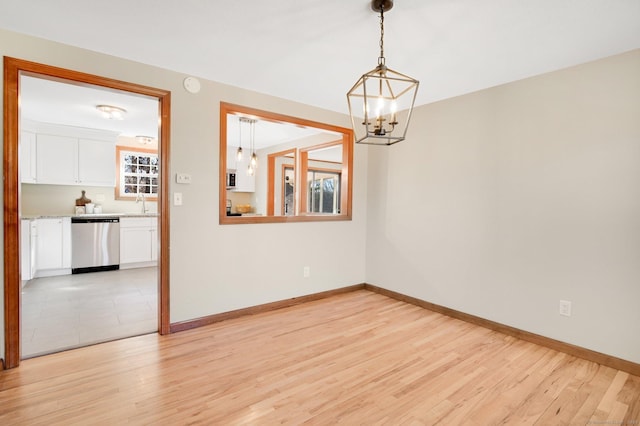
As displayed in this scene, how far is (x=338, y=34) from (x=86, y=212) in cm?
565

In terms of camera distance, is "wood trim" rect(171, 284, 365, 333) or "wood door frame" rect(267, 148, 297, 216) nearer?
"wood trim" rect(171, 284, 365, 333)

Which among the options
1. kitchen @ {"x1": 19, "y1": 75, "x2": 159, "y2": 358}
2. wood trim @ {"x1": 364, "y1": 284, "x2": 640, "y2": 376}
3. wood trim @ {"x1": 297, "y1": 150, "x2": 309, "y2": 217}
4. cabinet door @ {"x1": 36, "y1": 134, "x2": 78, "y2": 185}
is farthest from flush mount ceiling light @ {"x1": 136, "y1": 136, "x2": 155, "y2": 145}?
wood trim @ {"x1": 364, "y1": 284, "x2": 640, "y2": 376}

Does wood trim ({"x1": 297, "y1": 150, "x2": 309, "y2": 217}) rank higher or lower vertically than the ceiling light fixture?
lower

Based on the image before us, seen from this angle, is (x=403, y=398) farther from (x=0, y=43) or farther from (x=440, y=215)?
(x=0, y=43)

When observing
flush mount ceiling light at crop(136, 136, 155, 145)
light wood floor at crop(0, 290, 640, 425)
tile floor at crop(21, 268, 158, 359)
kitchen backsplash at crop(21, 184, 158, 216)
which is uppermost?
flush mount ceiling light at crop(136, 136, 155, 145)

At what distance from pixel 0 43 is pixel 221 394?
279 centimetres

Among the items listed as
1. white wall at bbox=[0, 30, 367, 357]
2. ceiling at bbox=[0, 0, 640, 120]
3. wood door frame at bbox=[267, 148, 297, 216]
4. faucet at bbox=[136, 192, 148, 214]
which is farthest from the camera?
wood door frame at bbox=[267, 148, 297, 216]

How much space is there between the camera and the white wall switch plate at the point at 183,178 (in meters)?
2.79

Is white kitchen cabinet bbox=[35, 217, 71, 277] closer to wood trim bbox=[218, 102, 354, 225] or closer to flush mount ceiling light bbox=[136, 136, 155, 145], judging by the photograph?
flush mount ceiling light bbox=[136, 136, 155, 145]

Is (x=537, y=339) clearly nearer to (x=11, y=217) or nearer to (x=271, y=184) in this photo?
(x=11, y=217)

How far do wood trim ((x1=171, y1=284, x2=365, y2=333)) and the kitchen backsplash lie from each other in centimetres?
427

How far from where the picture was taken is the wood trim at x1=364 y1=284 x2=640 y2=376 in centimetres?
225

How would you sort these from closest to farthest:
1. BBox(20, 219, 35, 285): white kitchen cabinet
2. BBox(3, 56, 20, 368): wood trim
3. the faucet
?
BBox(3, 56, 20, 368): wood trim, BBox(20, 219, 35, 285): white kitchen cabinet, the faucet

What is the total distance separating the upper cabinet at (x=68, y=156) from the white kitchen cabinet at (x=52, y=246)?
79cm
